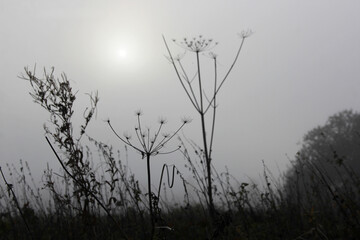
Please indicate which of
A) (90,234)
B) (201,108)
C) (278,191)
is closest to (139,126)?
(90,234)

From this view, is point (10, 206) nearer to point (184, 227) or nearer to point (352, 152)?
point (184, 227)

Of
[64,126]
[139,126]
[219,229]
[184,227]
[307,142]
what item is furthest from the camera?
[307,142]

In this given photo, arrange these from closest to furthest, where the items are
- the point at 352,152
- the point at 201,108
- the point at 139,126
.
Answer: the point at 139,126, the point at 201,108, the point at 352,152

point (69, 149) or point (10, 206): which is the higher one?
point (10, 206)

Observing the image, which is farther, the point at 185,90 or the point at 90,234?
the point at 185,90

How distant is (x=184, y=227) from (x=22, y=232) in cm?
297

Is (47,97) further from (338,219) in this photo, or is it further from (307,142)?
(307,142)

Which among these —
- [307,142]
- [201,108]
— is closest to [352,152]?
[307,142]

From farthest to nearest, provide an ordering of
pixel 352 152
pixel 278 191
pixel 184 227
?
Answer: pixel 352 152 < pixel 184 227 < pixel 278 191

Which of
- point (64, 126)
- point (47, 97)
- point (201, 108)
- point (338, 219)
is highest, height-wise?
point (201, 108)

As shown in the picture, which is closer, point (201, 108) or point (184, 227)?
point (201, 108)

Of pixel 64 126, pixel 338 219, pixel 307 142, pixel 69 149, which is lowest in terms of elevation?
pixel 338 219

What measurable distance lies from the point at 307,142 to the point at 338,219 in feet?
137

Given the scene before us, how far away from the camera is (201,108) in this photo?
409cm
